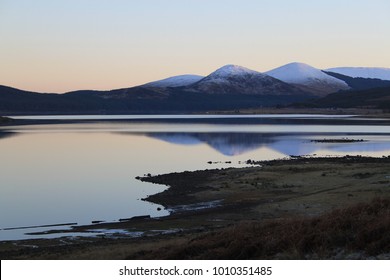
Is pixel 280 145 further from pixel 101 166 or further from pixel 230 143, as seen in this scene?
pixel 101 166

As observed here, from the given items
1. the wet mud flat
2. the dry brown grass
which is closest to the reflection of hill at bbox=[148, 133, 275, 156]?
the wet mud flat

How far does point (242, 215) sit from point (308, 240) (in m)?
15.3

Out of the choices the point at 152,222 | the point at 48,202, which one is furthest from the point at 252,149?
the point at 152,222

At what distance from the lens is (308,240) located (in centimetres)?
1490

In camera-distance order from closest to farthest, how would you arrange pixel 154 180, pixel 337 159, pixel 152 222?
pixel 152 222, pixel 154 180, pixel 337 159

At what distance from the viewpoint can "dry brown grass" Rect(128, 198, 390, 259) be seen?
A: 14.2m

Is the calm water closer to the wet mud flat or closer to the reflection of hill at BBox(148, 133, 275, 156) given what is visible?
the reflection of hill at BBox(148, 133, 275, 156)

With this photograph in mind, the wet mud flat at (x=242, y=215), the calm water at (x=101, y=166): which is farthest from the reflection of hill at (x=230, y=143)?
the wet mud flat at (x=242, y=215)

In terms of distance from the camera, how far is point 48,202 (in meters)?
37.3

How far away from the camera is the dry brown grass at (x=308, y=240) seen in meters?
14.2

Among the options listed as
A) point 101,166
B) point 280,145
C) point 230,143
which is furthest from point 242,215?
point 230,143

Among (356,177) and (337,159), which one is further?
(337,159)

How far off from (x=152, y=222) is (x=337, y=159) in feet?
111

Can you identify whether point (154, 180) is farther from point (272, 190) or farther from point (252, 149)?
point (252, 149)
